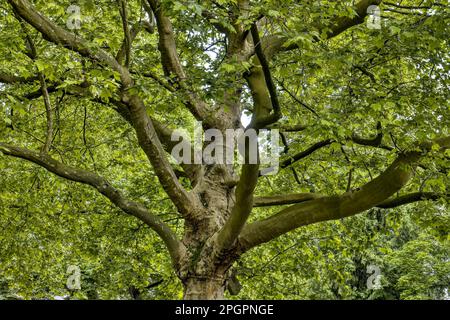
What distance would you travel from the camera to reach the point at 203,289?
7.04 m

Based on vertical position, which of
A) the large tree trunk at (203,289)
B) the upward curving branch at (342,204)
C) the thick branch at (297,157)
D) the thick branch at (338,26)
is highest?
the thick branch at (338,26)

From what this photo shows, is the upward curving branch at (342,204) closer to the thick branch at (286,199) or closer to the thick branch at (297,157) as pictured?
the thick branch at (286,199)

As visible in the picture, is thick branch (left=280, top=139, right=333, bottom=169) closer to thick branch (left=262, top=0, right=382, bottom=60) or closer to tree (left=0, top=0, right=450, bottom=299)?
tree (left=0, top=0, right=450, bottom=299)

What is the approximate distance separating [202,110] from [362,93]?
8.06ft

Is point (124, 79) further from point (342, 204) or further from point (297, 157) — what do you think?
point (342, 204)

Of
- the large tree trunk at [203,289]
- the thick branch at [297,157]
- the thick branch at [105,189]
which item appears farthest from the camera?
the thick branch at [297,157]

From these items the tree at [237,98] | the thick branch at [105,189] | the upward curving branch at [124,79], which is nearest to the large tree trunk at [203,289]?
the tree at [237,98]

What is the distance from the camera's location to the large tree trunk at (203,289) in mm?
7005

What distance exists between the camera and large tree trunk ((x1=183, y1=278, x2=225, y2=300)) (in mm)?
7005

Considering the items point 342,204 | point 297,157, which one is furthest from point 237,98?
point 342,204

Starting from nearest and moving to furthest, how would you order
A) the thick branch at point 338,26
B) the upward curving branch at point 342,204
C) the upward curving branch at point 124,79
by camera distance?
the upward curving branch at point 342,204
the upward curving branch at point 124,79
the thick branch at point 338,26

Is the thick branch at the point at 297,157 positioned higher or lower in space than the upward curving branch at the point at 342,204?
higher

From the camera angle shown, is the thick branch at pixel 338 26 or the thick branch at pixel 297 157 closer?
the thick branch at pixel 338 26
